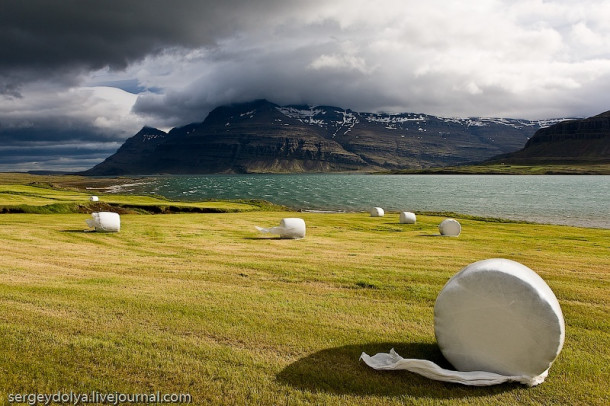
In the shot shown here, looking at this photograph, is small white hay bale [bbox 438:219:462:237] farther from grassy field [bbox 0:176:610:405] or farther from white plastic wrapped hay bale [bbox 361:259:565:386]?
white plastic wrapped hay bale [bbox 361:259:565:386]

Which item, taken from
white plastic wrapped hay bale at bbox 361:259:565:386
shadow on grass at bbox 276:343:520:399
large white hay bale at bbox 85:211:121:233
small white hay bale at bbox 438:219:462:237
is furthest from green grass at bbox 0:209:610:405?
small white hay bale at bbox 438:219:462:237

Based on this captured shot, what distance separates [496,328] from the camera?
9.04 metres

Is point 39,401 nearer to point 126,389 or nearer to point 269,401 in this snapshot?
point 126,389

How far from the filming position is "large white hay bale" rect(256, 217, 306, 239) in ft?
113

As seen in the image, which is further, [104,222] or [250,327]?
[104,222]

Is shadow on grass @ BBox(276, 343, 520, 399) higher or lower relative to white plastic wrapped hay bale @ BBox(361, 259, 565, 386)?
lower

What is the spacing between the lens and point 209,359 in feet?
31.8

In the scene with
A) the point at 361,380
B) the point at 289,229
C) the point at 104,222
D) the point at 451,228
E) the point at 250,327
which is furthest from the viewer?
the point at 451,228

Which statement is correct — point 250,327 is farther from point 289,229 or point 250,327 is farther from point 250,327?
point 289,229

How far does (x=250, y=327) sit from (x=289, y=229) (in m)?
22.9

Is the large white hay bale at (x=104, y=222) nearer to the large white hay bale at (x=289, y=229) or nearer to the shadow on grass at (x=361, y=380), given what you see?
the large white hay bale at (x=289, y=229)

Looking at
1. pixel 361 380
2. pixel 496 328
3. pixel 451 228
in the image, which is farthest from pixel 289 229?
pixel 496 328

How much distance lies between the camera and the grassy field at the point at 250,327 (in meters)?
8.59

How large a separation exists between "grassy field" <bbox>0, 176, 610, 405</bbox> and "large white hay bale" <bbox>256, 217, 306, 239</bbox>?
1009 centimetres
